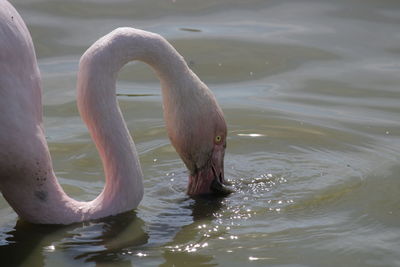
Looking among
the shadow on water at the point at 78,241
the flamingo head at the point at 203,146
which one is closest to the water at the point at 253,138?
the shadow on water at the point at 78,241

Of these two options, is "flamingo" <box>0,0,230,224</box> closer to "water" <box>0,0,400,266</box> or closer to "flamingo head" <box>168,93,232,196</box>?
"flamingo head" <box>168,93,232,196</box>

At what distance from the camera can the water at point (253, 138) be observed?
5691 mm

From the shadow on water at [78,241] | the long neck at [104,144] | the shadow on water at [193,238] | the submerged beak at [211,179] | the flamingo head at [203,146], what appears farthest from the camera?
the submerged beak at [211,179]

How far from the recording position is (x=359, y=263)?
539 centimetres

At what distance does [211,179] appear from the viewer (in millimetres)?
6734

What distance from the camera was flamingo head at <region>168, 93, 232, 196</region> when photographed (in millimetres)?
6559

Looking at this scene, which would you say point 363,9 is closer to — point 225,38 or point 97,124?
point 225,38

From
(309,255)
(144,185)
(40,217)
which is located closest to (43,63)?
(144,185)

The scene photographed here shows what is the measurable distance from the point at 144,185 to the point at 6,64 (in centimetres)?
169

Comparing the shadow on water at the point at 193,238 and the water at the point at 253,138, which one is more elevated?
the water at the point at 253,138

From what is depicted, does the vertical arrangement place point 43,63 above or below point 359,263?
above

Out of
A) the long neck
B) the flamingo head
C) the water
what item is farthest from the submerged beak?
the long neck

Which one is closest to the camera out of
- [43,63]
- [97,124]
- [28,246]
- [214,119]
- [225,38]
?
[28,246]

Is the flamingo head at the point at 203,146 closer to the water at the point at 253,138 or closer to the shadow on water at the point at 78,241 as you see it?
the water at the point at 253,138
